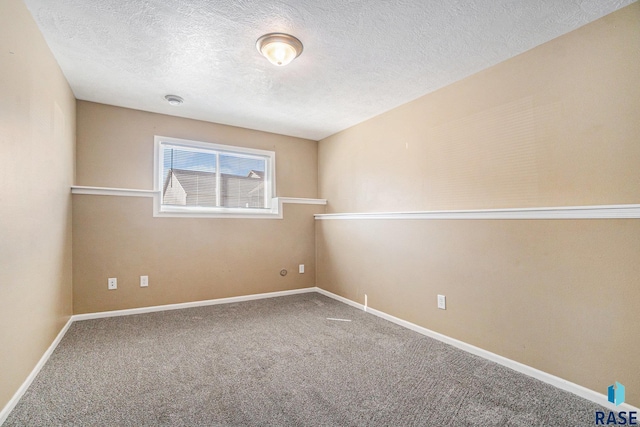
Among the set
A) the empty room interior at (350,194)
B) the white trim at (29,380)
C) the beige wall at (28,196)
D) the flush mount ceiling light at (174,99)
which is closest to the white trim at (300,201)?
the empty room interior at (350,194)

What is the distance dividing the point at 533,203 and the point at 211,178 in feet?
11.4

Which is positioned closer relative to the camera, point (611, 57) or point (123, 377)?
point (611, 57)

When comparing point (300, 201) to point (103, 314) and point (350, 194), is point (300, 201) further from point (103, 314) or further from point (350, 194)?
point (103, 314)

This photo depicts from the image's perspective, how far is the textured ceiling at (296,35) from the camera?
1.86m

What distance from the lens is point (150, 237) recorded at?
11.3ft

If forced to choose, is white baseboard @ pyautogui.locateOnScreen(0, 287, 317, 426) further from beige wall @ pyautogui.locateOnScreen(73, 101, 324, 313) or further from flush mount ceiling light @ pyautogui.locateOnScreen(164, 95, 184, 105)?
flush mount ceiling light @ pyautogui.locateOnScreen(164, 95, 184, 105)

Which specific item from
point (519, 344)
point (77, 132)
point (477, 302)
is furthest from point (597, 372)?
point (77, 132)

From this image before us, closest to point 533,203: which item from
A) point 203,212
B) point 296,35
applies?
point 296,35

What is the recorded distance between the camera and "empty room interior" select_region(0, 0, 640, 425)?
1.75 meters

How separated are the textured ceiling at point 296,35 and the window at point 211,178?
70 centimetres

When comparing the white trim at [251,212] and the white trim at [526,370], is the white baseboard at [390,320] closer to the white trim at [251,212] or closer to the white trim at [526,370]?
the white trim at [526,370]

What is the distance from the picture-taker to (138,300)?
11.0 feet

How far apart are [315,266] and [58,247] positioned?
2.95 m

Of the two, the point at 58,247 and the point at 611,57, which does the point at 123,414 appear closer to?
the point at 58,247
